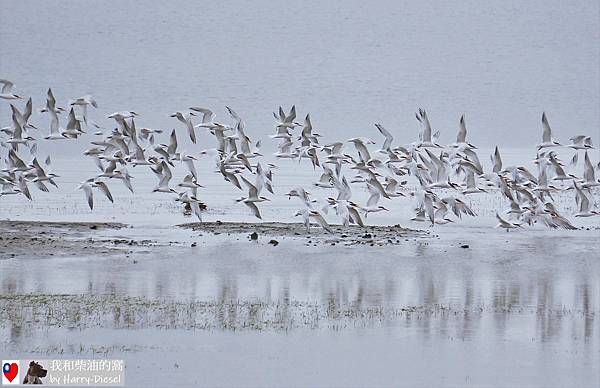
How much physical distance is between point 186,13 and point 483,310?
72.6 m

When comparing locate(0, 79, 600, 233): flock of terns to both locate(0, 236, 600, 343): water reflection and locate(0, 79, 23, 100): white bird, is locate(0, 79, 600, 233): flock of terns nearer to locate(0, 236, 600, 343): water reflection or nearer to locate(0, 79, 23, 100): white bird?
locate(0, 79, 23, 100): white bird

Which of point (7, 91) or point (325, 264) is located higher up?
point (7, 91)

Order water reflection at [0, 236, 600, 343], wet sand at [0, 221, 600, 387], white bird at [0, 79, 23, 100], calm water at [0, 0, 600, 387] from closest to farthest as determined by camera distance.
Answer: wet sand at [0, 221, 600, 387], calm water at [0, 0, 600, 387], water reflection at [0, 236, 600, 343], white bird at [0, 79, 23, 100]

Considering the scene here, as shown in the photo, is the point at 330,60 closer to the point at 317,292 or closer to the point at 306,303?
the point at 317,292

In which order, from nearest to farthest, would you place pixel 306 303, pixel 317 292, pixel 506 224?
pixel 306 303 → pixel 317 292 → pixel 506 224

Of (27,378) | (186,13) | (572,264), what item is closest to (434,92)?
(186,13)

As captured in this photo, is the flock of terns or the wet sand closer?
the wet sand

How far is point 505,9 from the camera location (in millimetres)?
89375

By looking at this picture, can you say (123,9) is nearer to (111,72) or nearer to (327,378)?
(111,72)

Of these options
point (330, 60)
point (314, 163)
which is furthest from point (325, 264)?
point (330, 60)

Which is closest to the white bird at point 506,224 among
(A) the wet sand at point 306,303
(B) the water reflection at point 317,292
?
(A) the wet sand at point 306,303

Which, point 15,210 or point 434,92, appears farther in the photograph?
point 434,92

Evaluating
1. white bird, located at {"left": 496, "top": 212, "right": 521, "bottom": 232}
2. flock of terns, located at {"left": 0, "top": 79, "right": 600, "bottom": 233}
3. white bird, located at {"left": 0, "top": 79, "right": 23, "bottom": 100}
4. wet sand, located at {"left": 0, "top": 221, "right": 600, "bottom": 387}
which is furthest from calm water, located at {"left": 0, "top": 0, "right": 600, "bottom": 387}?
white bird, located at {"left": 0, "top": 79, "right": 23, "bottom": 100}

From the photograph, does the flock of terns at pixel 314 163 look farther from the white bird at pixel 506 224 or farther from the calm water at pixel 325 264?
the calm water at pixel 325 264
